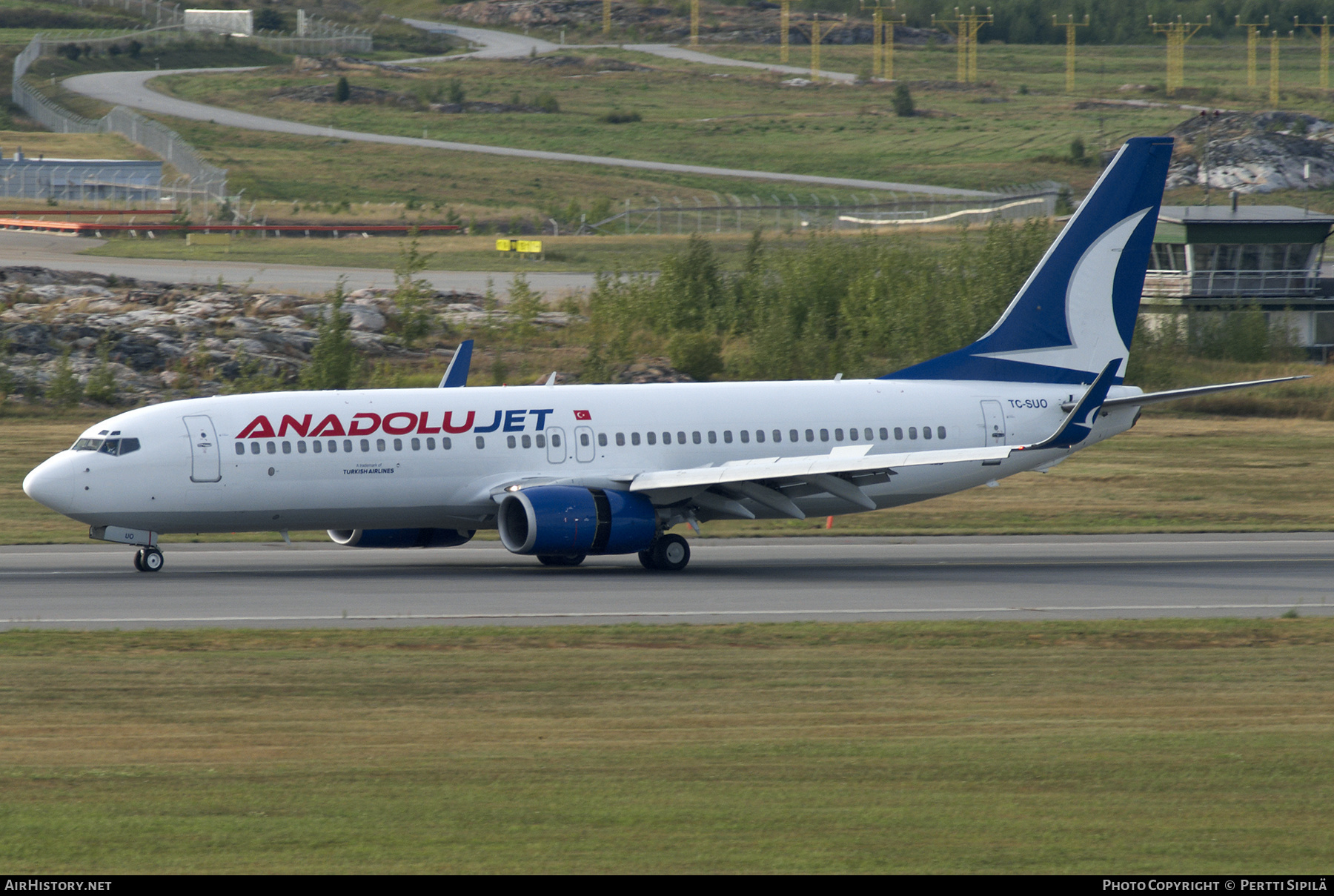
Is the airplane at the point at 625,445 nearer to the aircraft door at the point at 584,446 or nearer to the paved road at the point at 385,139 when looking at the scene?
the aircraft door at the point at 584,446

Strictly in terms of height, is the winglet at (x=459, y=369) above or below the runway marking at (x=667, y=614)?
above

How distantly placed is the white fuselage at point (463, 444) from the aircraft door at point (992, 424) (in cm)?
4

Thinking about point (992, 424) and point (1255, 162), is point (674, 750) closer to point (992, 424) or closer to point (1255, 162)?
point (992, 424)

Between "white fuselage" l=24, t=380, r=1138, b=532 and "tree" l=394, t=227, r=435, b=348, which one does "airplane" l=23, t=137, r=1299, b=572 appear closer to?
"white fuselage" l=24, t=380, r=1138, b=532

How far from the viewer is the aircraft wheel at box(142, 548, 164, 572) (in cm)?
3244

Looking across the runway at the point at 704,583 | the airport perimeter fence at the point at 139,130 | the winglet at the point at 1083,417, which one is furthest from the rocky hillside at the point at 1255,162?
the winglet at the point at 1083,417

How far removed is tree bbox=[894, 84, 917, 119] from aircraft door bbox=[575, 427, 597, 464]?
462 feet

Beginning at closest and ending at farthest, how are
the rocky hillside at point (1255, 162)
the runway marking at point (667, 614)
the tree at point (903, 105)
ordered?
the runway marking at point (667, 614) → the rocky hillside at point (1255, 162) → the tree at point (903, 105)

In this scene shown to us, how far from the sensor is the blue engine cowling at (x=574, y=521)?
103 ft

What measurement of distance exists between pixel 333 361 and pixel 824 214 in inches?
2469

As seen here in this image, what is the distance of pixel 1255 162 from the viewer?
442 ft

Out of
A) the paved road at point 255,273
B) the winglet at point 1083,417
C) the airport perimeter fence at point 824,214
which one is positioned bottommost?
the winglet at point 1083,417

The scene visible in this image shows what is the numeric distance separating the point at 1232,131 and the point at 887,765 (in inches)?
5392
